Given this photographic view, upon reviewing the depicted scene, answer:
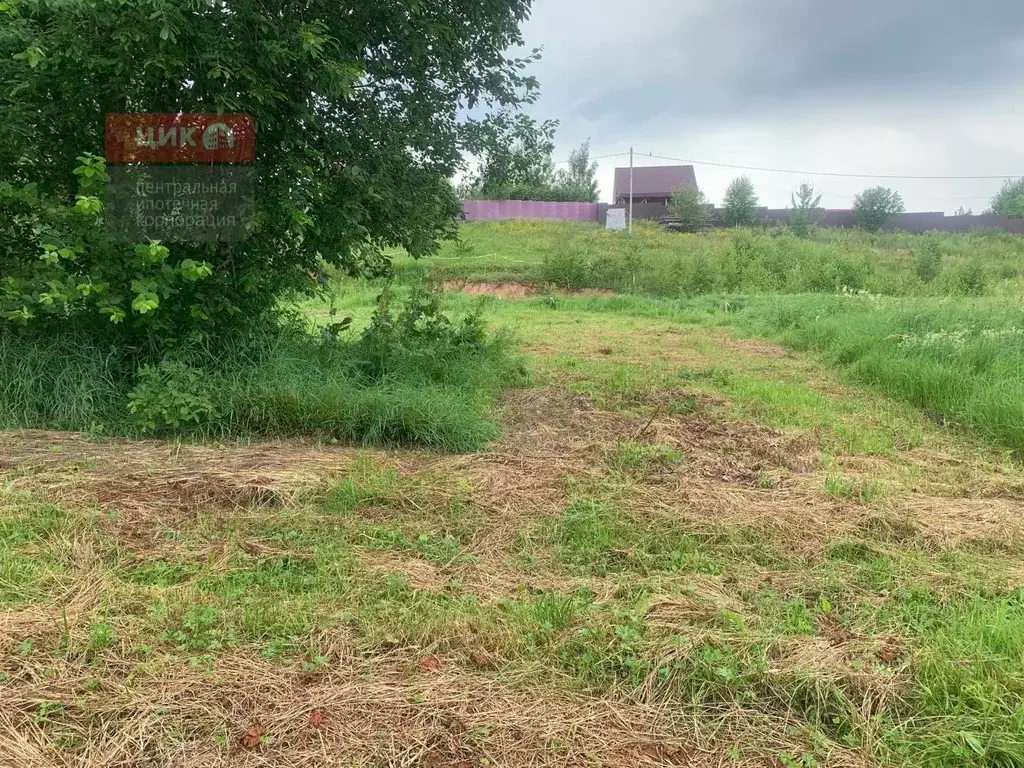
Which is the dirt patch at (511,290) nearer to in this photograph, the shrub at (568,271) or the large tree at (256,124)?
the shrub at (568,271)

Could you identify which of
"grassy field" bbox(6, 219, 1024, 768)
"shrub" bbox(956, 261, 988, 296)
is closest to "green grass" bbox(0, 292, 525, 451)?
"grassy field" bbox(6, 219, 1024, 768)

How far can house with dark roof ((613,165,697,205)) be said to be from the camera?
42.2 metres

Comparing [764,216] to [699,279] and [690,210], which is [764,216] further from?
[699,279]

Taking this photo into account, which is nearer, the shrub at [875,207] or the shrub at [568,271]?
the shrub at [568,271]

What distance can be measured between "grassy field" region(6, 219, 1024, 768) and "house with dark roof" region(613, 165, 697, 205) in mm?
39657

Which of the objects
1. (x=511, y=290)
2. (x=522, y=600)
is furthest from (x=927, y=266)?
(x=522, y=600)

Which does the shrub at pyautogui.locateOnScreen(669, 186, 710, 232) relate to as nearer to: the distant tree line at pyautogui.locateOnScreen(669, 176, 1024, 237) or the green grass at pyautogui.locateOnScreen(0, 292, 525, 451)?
the distant tree line at pyautogui.locateOnScreen(669, 176, 1024, 237)

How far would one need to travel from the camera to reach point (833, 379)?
7293mm

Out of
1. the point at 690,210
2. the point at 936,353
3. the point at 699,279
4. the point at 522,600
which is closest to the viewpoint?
the point at 522,600

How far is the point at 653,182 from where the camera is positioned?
4350 centimetres
